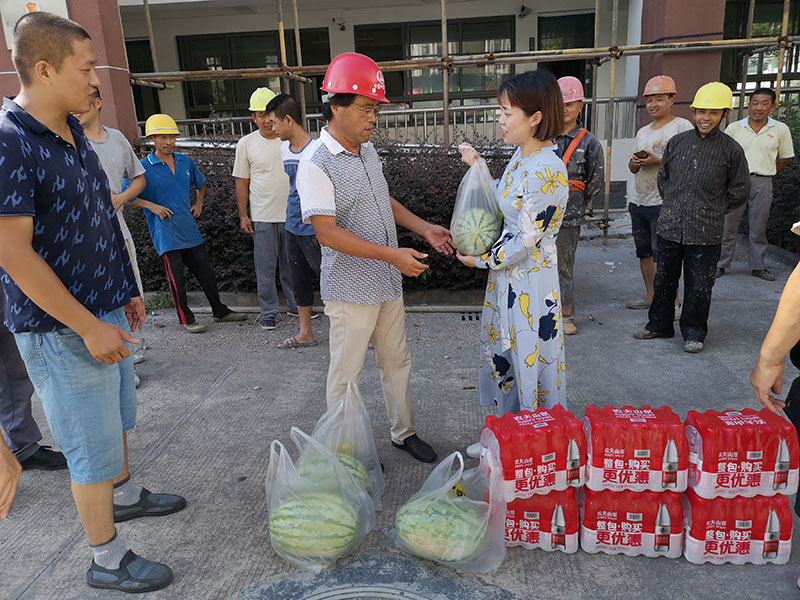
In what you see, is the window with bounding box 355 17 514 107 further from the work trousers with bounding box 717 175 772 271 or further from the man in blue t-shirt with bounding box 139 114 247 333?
the man in blue t-shirt with bounding box 139 114 247 333

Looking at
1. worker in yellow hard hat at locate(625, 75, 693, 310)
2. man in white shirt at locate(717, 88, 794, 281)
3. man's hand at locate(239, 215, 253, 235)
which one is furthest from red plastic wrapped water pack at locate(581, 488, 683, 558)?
man in white shirt at locate(717, 88, 794, 281)

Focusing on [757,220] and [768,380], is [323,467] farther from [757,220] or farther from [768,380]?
[757,220]

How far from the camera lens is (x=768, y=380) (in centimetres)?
213

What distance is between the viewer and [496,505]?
2352 mm

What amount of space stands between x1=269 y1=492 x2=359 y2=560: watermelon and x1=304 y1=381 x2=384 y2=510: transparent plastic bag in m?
0.26

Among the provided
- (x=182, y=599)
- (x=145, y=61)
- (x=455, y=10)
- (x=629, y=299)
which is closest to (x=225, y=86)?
(x=145, y=61)

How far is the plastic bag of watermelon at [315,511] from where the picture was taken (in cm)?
240

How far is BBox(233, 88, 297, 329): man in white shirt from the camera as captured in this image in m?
5.36

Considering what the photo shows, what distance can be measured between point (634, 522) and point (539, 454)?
0.50 m

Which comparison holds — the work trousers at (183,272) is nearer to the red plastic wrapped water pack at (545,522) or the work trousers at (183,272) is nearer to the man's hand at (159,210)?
the man's hand at (159,210)

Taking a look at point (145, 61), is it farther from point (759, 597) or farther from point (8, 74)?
point (759, 597)

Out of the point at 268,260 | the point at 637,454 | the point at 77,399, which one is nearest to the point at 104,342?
the point at 77,399

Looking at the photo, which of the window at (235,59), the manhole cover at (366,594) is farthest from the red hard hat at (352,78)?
the window at (235,59)

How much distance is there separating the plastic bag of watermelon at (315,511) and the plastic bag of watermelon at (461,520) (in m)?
0.23
